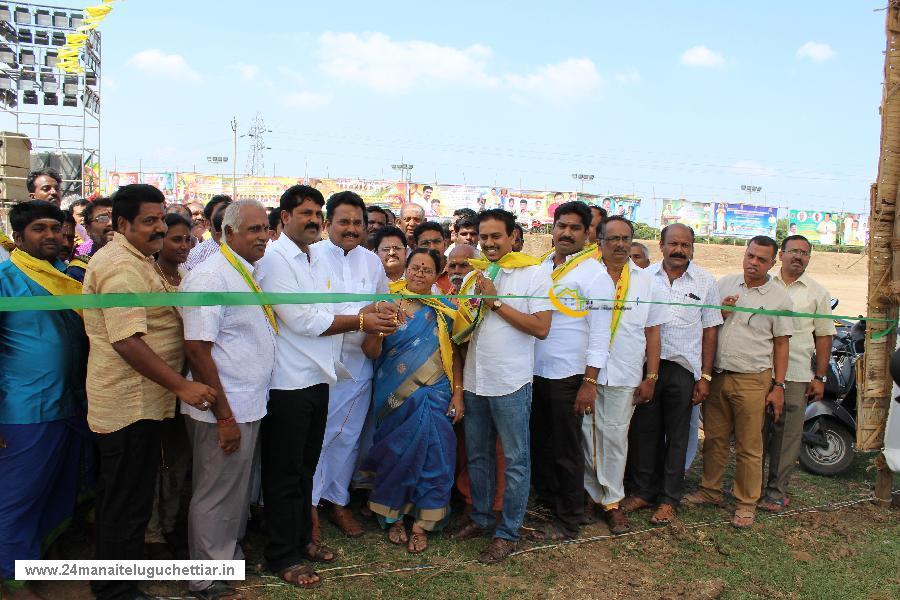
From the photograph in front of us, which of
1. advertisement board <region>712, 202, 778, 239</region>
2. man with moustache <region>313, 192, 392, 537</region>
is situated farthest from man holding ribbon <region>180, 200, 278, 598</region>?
advertisement board <region>712, 202, 778, 239</region>

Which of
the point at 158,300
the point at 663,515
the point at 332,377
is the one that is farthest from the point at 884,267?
the point at 158,300

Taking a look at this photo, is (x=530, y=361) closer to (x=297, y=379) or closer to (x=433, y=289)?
(x=433, y=289)

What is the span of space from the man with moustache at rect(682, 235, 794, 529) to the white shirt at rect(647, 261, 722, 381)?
0.16 meters

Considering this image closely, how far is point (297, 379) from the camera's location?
3348 mm

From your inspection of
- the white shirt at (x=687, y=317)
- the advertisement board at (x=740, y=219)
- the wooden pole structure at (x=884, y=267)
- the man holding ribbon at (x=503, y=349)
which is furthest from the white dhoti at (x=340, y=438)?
the advertisement board at (x=740, y=219)

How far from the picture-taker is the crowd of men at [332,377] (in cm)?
304

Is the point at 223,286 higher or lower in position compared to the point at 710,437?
higher

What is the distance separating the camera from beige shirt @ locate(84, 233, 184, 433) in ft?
9.34

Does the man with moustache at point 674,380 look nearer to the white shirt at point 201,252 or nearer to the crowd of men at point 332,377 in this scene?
the crowd of men at point 332,377

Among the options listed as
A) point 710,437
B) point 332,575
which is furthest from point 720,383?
point 332,575

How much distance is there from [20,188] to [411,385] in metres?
8.87

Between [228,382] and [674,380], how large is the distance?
9.49 feet

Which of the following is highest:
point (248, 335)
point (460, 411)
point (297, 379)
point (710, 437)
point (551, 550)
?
point (248, 335)

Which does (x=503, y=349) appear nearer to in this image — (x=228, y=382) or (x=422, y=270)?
(x=422, y=270)
